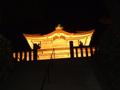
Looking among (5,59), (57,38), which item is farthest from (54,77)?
(57,38)

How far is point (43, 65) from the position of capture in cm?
812

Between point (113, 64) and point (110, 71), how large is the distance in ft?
0.94

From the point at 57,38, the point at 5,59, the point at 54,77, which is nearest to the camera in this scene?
the point at 54,77

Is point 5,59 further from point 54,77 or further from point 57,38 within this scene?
point 57,38

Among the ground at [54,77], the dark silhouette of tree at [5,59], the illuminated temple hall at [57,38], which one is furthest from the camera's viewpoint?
the illuminated temple hall at [57,38]

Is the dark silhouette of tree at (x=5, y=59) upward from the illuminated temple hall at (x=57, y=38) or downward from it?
downward

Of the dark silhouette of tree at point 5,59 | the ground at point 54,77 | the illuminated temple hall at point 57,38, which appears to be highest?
the illuminated temple hall at point 57,38

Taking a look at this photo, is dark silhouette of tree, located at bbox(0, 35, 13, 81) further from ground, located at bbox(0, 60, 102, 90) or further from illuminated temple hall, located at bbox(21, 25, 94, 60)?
illuminated temple hall, located at bbox(21, 25, 94, 60)

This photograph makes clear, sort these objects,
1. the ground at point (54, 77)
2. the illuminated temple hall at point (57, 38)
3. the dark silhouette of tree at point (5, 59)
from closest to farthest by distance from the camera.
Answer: the ground at point (54, 77) → the dark silhouette of tree at point (5, 59) → the illuminated temple hall at point (57, 38)

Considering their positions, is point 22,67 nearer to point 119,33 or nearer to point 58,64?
point 58,64

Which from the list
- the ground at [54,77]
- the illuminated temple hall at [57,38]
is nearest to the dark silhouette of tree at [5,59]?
the ground at [54,77]

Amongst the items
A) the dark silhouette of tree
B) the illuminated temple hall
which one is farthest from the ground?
the illuminated temple hall

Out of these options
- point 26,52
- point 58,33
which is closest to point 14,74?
point 26,52

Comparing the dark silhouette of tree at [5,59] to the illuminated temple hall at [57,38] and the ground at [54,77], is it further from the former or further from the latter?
the illuminated temple hall at [57,38]
